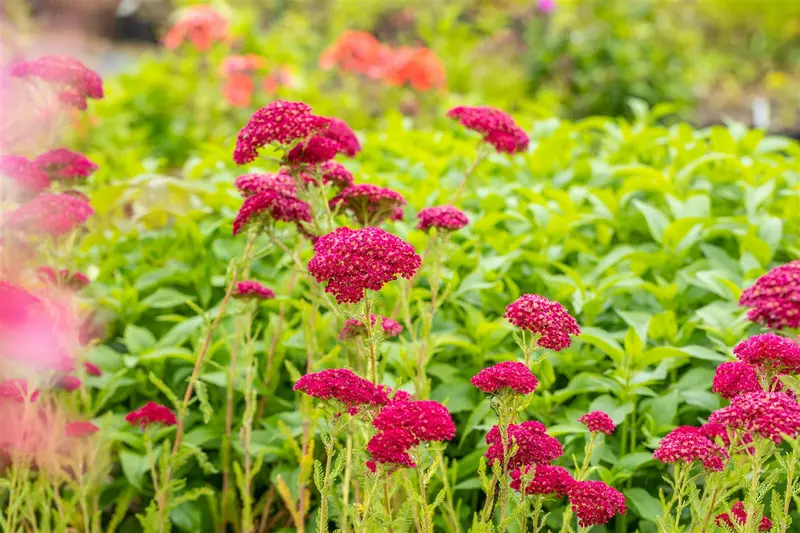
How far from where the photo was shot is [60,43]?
41.7 feet

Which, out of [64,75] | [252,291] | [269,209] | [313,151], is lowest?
[252,291]

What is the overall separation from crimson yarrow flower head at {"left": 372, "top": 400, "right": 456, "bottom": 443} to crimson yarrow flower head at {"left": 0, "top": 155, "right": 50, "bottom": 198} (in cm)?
134

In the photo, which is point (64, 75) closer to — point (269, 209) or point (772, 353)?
point (269, 209)

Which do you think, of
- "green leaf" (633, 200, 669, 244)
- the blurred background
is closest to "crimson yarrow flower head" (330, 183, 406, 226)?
"green leaf" (633, 200, 669, 244)

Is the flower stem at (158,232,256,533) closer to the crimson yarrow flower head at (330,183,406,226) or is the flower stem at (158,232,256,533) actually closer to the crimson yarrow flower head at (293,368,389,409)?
the crimson yarrow flower head at (330,183,406,226)

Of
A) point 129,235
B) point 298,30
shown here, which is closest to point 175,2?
point 298,30

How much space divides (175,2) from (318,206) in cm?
1175

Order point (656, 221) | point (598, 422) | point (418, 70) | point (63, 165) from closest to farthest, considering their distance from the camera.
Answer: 1. point (598, 422)
2. point (63, 165)
3. point (656, 221)
4. point (418, 70)

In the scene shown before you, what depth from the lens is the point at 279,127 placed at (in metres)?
1.97

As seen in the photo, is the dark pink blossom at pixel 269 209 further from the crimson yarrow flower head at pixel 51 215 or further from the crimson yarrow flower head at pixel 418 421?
the crimson yarrow flower head at pixel 418 421

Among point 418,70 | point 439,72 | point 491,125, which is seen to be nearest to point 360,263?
point 491,125

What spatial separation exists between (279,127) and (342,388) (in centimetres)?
62

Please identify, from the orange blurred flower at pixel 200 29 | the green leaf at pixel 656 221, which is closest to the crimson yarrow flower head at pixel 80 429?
the green leaf at pixel 656 221

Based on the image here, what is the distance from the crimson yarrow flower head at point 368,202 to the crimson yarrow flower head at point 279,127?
203 millimetres
